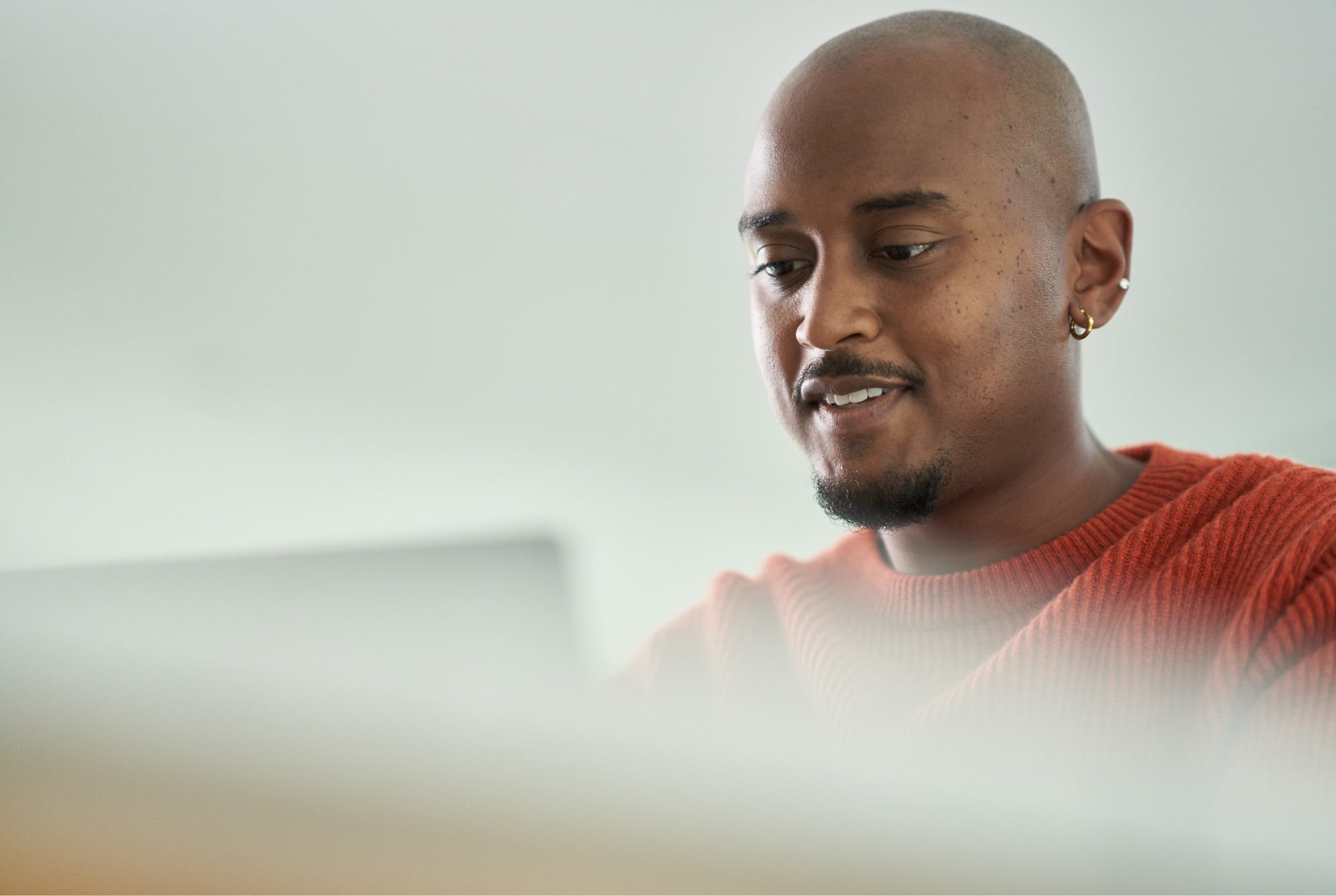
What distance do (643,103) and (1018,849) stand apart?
137 centimetres

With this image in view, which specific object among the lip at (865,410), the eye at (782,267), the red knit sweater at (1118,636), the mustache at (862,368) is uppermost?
the eye at (782,267)

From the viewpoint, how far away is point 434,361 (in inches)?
63.1

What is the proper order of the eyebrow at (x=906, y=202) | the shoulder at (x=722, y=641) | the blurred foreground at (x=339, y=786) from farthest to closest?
1. the shoulder at (x=722, y=641)
2. the eyebrow at (x=906, y=202)
3. the blurred foreground at (x=339, y=786)

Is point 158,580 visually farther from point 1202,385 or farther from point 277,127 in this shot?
point 1202,385

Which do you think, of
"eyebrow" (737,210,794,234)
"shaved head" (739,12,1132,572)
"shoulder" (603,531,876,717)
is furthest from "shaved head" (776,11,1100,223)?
"shoulder" (603,531,876,717)

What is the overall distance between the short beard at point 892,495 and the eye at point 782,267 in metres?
0.18

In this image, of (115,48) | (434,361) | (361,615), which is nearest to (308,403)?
(434,361)

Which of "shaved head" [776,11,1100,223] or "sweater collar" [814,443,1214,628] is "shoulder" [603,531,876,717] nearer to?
"sweater collar" [814,443,1214,628]

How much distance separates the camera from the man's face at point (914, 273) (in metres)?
0.78

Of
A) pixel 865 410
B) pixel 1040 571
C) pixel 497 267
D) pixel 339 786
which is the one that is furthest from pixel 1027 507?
pixel 497 267

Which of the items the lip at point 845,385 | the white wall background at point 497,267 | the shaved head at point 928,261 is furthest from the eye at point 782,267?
the white wall background at point 497,267

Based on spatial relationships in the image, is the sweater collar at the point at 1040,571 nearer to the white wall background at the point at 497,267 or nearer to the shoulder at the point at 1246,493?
the shoulder at the point at 1246,493

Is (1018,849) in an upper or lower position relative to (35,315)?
lower

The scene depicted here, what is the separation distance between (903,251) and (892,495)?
19cm
